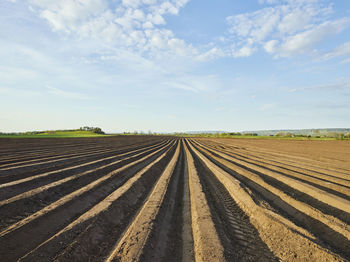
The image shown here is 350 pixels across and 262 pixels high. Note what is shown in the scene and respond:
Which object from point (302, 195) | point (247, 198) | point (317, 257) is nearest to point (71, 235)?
point (317, 257)

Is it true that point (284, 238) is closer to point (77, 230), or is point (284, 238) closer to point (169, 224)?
point (169, 224)

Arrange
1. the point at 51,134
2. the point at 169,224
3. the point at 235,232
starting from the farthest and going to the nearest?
the point at 51,134, the point at 169,224, the point at 235,232

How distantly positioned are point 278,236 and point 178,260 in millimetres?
1781

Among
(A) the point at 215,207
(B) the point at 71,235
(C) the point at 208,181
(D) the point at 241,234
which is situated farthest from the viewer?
(C) the point at 208,181

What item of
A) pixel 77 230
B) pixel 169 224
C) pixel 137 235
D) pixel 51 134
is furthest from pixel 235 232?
pixel 51 134

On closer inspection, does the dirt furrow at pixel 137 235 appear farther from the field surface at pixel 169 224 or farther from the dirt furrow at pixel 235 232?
the dirt furrow at pixel 235 232

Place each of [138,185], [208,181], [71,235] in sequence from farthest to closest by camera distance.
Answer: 1. [208,181]
2. [138,185]
3. [71,235]

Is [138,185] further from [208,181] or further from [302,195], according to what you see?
[302,195]

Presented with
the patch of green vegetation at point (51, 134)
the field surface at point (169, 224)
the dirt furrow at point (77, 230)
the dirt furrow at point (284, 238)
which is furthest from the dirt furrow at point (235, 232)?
the patch of green vegetation at point (51, 134)

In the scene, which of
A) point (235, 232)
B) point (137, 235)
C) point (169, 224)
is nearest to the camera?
point (137, 235)

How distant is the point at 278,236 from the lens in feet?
9.86

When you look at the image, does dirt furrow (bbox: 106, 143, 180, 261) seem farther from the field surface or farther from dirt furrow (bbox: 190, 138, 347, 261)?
dirt furrow (bbox: 190, 138, 347, 261)

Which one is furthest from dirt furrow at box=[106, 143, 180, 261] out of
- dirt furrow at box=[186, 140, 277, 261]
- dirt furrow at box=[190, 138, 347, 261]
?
dirt furrow at box=[190, 138, 347, 261]

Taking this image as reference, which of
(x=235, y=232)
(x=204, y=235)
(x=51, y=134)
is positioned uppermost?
(x=51, y=134)
